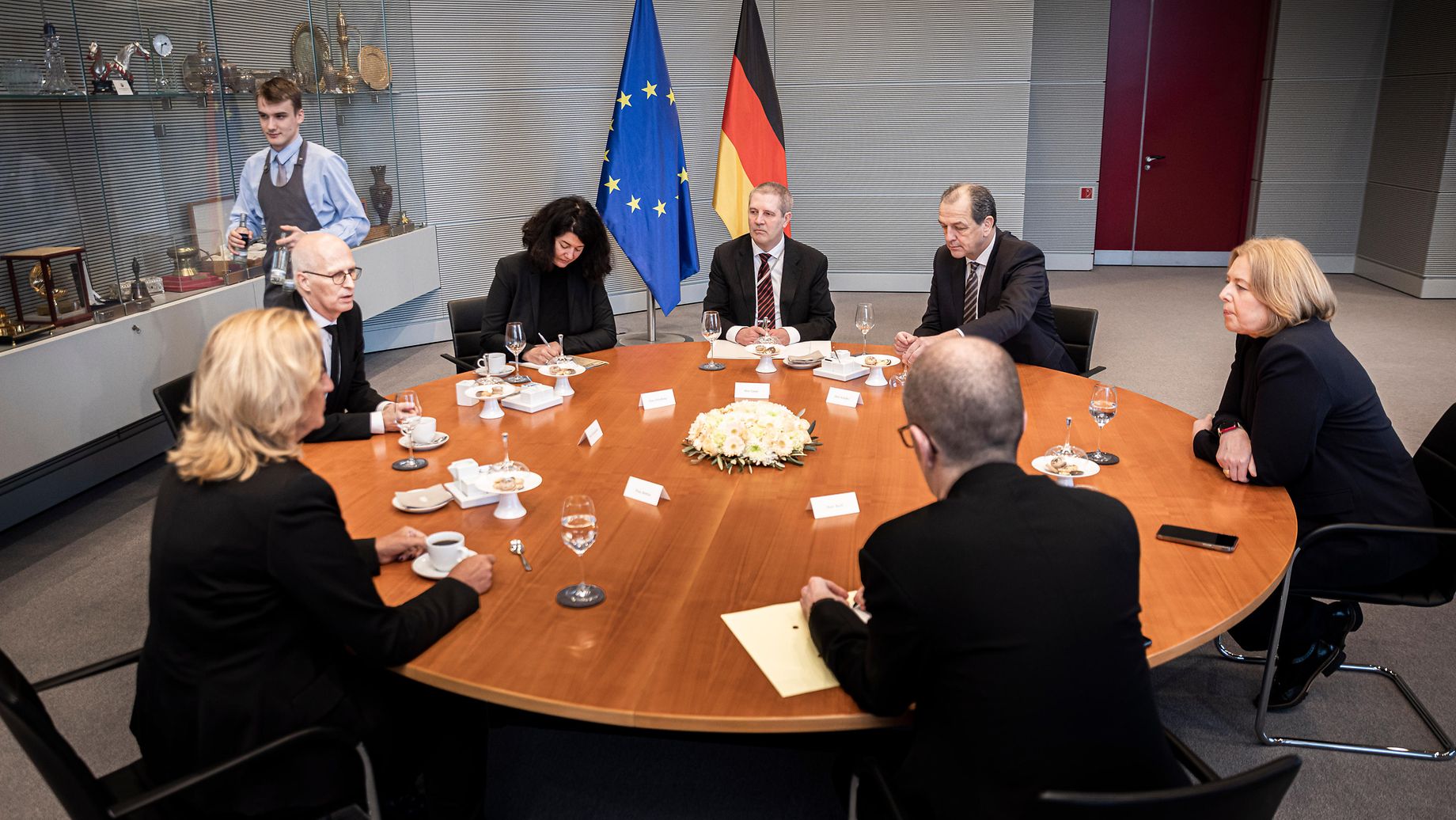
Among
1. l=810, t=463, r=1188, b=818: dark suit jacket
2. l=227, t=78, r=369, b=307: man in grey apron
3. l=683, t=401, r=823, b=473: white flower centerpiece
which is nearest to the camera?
l=810, t=463, r=1188, b=818: dark suit jacket

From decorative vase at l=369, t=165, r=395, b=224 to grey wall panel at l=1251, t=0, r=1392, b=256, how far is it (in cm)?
816

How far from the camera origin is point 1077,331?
464cm

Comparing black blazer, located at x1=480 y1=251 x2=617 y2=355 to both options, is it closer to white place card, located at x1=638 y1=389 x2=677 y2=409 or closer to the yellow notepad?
white place card, located at x1=638 y1=389 x2=677 y2=409

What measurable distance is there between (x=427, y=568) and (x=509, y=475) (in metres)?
0.48

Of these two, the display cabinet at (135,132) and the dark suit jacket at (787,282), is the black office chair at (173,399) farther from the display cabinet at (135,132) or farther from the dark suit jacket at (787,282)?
the dark suit jacket at (787,282)

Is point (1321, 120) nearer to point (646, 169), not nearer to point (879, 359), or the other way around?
point (646, 169)

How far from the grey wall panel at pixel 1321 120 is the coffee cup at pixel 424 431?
381 inches

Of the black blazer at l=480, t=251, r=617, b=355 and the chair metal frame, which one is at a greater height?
the black blazer at l=480, t=251, r=617, b=355

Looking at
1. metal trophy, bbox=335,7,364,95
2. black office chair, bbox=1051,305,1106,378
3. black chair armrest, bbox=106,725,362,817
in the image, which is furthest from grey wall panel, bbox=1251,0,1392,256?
black chair armrest, bbox=106,725,362,817

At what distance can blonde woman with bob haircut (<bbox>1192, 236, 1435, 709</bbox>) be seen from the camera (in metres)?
2.77

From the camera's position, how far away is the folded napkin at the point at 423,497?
2.62 meters

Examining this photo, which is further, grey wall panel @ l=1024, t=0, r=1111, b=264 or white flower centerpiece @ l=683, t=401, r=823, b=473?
grey wall panel @ l=1024, t=0, r=1111, b=264

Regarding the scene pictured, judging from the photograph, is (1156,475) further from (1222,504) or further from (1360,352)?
(1360,352)

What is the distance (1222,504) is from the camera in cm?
269
